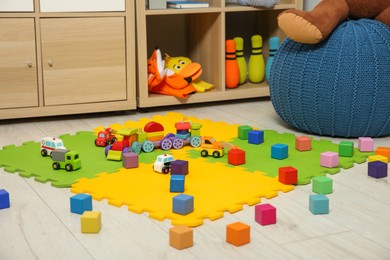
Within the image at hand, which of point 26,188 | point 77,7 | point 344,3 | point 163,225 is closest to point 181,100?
point 77,7

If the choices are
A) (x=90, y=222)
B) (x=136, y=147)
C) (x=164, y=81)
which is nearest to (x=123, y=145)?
(x=136, y=147)

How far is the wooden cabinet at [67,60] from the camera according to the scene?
251cm

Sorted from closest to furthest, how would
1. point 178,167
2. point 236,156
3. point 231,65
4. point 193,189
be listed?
1. point 193,189
2. point 178,167
3. point 236,156
4. point 231,65

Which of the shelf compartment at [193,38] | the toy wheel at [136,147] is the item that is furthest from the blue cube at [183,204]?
the shelf compartment at [193,38]

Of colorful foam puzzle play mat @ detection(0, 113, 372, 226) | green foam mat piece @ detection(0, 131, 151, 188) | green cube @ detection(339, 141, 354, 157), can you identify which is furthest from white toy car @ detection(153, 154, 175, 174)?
green cube @ detection(339, 141, 354, 157)

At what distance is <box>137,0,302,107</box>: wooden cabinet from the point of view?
2.76 metres

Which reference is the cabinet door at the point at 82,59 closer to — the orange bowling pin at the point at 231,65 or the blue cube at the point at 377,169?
the orange bowling pin at the point at 231,65

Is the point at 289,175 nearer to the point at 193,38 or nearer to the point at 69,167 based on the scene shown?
the point at 69,167

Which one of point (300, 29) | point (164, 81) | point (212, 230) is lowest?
point (212, 230)

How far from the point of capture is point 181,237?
1.36 meters

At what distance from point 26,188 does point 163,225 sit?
0.48 m

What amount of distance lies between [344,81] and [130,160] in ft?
2.54

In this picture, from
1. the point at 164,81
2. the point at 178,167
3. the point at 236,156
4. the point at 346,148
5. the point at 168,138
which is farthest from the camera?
the point at 164,81

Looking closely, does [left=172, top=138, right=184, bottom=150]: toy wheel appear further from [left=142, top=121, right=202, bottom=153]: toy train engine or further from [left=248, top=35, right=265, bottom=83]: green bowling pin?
[left=248, top=35, right=265, bottom=83]: green bowling pin
